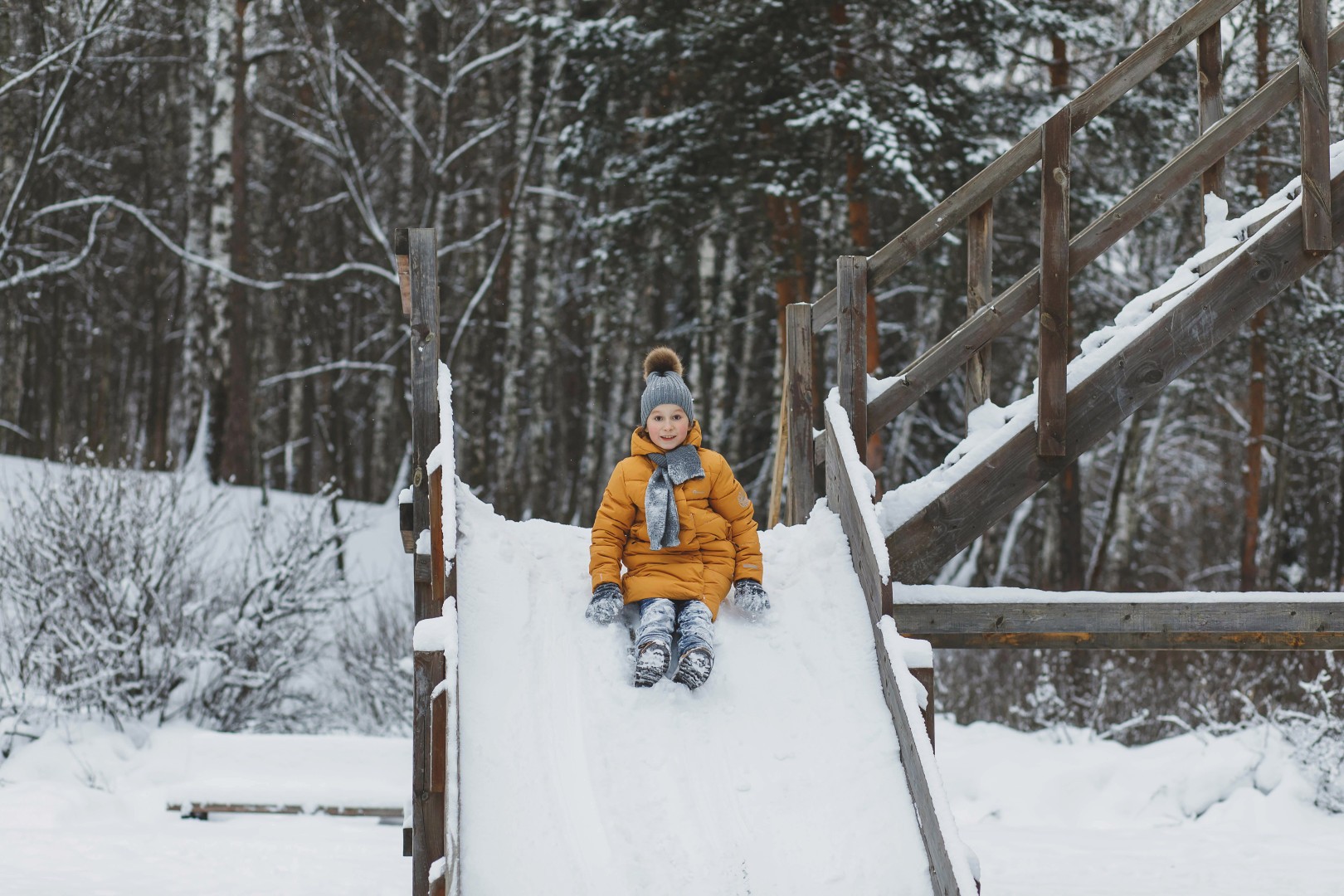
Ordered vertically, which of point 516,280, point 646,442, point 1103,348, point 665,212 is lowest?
point 646,442

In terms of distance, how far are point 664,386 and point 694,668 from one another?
124 centimetres

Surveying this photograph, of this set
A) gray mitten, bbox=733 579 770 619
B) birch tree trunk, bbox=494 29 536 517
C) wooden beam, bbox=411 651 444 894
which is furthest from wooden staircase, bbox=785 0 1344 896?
birch tree trunk, bbox=494 29 536 517

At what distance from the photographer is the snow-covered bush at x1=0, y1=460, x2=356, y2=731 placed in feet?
34.0

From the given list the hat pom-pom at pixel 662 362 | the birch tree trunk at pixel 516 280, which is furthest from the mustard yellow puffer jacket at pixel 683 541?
the birch tree trunk at pixel 516 280

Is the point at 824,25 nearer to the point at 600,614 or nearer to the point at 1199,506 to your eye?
the point at 600,614

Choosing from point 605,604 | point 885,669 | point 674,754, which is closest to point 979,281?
point 885,669

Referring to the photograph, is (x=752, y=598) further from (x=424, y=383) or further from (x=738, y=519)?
(x=424, y=383)

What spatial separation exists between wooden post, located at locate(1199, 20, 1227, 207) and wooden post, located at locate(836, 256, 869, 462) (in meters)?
1.55

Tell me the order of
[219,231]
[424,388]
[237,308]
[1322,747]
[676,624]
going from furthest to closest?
[237,308] → [219,231] → [1322,747] → [424,388] → [676,624]

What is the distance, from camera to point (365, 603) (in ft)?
45.9

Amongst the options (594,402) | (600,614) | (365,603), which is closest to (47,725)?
(365,603)

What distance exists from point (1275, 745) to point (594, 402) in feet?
38.2

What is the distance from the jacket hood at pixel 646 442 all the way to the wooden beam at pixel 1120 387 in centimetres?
91

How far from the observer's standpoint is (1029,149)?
508 centimetres
